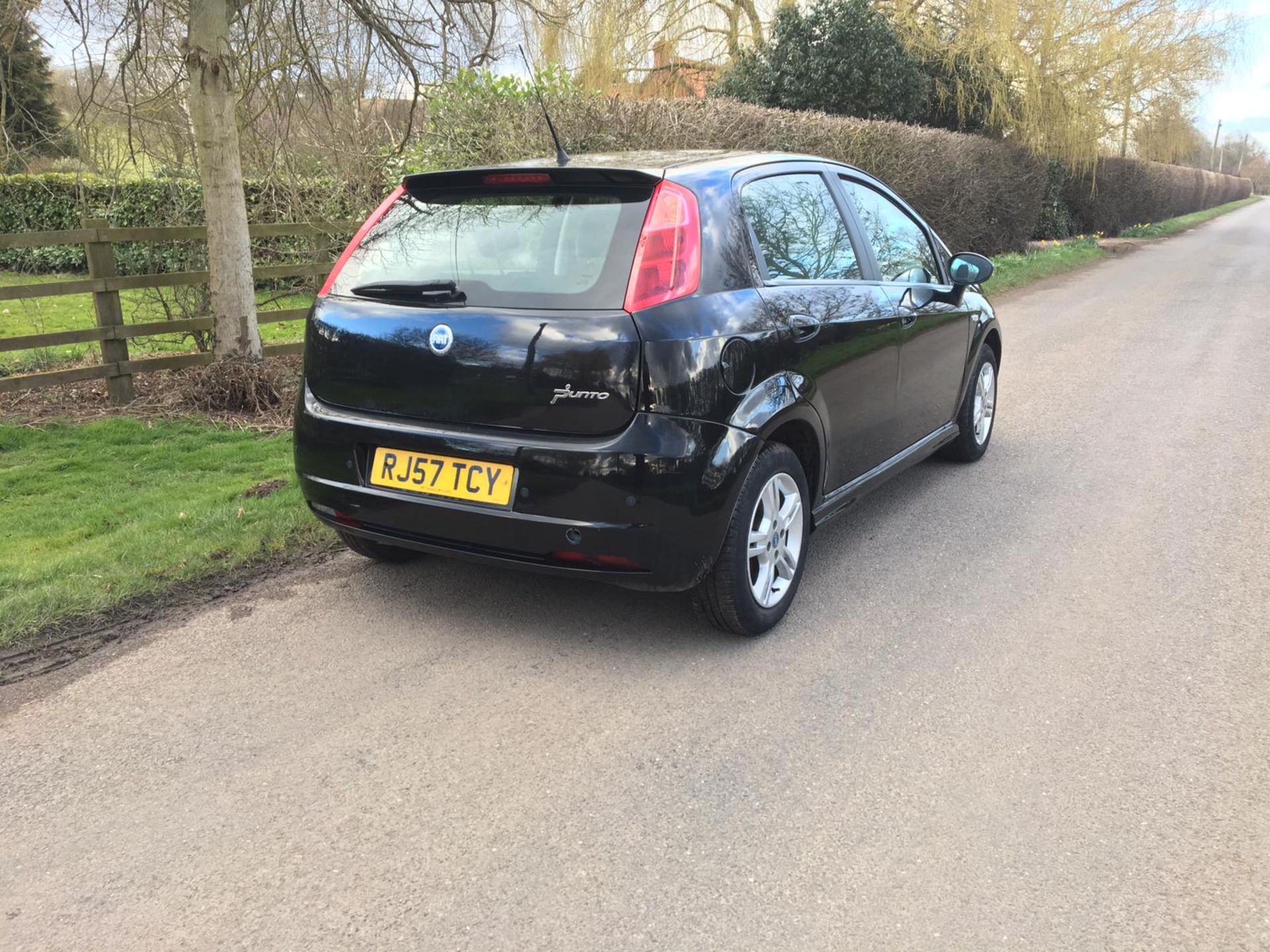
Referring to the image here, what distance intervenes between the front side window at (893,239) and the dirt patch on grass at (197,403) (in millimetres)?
4151

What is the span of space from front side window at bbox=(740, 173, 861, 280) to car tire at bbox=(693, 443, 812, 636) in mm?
754

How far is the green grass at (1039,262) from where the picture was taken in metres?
16.2

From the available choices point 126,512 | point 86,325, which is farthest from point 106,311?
Result: point 86,325

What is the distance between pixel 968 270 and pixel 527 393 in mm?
2988

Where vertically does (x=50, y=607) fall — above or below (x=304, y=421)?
below

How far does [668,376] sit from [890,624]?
1.39m

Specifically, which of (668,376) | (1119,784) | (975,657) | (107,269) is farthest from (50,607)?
(107,269)

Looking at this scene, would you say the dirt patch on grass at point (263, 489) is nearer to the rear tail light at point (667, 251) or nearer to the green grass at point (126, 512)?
the green grass at point (126, 512)

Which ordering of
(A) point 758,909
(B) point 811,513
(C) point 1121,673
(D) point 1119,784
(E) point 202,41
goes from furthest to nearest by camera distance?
(E) point 202,41
(B) point 811,513
(C) point 1121,673
(D) point 1119,784
(A) point 758,909

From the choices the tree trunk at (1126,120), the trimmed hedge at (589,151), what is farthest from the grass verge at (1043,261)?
the tree trunk at (1126,120)

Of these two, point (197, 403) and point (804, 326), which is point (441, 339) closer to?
point (804, 326)

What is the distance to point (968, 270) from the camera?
5.22 meters

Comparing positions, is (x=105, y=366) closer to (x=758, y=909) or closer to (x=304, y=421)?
(x=304, y=421)

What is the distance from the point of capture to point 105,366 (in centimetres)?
729
